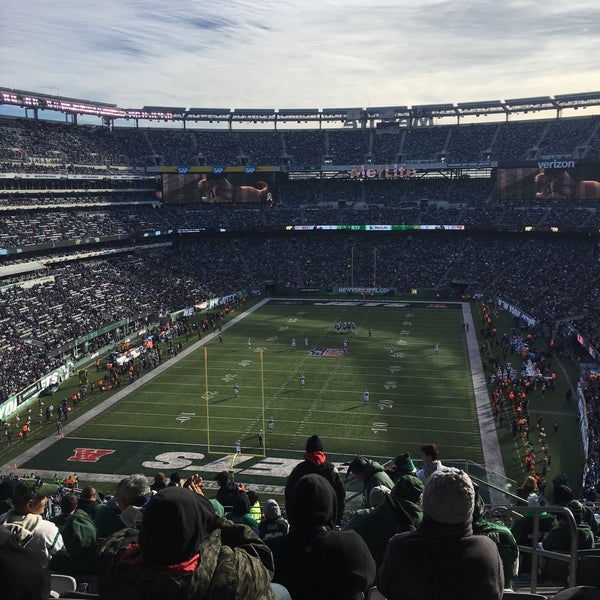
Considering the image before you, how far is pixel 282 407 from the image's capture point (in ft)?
95.1

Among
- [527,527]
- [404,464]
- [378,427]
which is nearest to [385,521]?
[404,464]

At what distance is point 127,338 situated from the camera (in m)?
40.9

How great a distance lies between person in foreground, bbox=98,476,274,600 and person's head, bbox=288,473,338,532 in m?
0.58

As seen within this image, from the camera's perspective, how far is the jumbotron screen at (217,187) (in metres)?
68.6

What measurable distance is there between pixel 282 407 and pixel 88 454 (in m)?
8.83

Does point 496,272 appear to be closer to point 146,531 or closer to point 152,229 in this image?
point 152,229

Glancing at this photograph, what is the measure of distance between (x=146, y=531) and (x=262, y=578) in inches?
21.8

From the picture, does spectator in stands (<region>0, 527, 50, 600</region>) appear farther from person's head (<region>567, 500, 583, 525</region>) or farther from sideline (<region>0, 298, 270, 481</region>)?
sideline (<region>0, 298, 270, 481</region>)

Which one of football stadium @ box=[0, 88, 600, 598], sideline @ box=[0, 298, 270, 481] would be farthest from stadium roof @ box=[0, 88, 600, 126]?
sideline @ box=[0, 298, 270, 481]

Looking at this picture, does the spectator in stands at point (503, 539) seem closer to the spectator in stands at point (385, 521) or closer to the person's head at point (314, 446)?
the spectator in stands at point (385, 521)

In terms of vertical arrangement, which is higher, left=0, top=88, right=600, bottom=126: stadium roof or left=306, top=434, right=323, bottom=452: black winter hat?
left=0, top=88, right=600, bottom=126: stadium roof

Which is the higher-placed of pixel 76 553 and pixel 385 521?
pixel 385 521

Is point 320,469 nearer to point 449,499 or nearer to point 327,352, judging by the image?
point 449,499

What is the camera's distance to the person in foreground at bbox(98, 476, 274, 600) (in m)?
2.49
